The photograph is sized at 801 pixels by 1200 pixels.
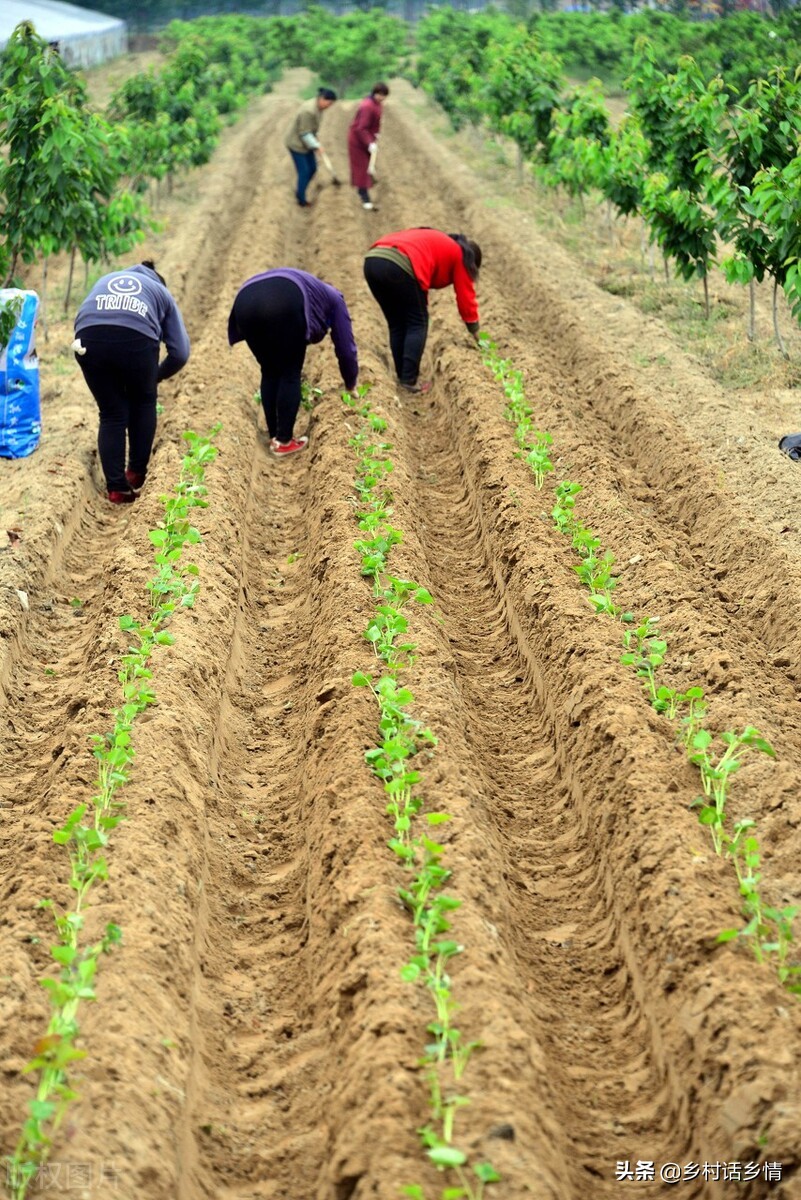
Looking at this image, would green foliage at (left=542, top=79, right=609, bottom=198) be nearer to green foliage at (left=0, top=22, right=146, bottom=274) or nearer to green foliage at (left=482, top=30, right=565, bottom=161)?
green foliage at (left=482, top=30, right=565, bottom=161)

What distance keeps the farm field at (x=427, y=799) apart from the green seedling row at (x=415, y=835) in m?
0.06

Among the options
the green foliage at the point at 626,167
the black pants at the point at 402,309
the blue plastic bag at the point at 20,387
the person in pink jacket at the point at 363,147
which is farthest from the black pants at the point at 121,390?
the person in pink jacket at the point at 363,147

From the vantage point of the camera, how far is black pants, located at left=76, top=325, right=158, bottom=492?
22.9ft

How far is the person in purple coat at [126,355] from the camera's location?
6.99 metres

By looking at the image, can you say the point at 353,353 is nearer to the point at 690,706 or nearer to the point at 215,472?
the point at 215,472

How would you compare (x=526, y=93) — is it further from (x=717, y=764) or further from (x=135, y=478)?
(x=717, y=764)

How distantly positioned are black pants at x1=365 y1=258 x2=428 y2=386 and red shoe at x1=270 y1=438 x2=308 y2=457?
1.26 meters

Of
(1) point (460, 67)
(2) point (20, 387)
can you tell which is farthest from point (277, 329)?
(1) point (460, 67)

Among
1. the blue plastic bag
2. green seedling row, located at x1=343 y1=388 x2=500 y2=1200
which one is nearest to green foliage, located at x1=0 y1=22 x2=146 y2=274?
the blue plastic bag

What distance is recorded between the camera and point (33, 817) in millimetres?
4688

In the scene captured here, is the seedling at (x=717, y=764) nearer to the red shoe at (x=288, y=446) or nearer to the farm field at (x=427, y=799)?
the farm field at (x=427, y=799)

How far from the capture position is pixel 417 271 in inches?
341

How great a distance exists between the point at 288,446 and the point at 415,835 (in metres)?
4.69

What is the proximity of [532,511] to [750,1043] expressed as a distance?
13.0ft
